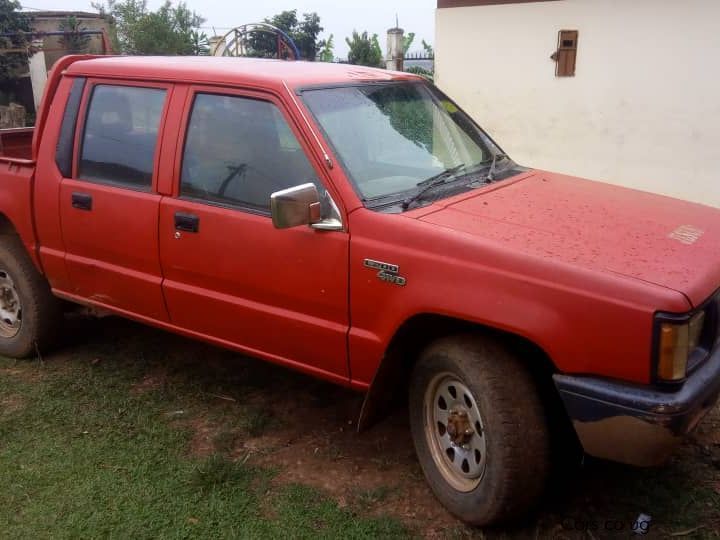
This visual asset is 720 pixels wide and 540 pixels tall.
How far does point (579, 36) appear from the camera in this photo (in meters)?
8.38

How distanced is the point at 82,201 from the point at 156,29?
71.1ft

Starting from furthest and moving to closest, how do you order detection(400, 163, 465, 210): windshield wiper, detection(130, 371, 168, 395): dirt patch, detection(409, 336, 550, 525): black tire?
detection(130, 371, 168, 395): dirt patch < detection(400, 163, 465, 210): windshield wiper < detection(409, 336, 550, 525): black tire

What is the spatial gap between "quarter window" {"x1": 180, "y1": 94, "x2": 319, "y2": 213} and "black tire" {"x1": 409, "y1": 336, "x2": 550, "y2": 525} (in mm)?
1075

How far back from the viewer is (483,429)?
2867 mm

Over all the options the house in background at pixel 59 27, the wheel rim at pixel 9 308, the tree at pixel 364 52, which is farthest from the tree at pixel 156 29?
the wheel rim at pixel 9 308

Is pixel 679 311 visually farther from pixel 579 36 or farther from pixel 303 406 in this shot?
pixel 579 36

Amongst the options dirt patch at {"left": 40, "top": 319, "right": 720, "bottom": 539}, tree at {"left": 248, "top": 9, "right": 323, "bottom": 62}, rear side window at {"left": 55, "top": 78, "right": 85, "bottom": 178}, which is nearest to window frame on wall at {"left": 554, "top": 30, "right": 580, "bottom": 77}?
dirt patch at {"left": 40, "top": 319, "right": 720, "bottom": 539}

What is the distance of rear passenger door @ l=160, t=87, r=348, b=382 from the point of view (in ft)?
10.8

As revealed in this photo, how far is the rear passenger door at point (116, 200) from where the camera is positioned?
3.87m

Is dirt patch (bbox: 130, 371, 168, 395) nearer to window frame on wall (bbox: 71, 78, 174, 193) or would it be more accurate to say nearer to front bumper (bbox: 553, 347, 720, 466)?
window frame on wall (bbox: 71, 78, 174, 193)

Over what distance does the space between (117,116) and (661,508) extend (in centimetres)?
345

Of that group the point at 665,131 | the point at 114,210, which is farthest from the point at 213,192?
the point at 665,131

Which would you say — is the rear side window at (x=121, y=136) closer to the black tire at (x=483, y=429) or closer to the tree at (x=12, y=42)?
the black tire at (x=483, y=429)

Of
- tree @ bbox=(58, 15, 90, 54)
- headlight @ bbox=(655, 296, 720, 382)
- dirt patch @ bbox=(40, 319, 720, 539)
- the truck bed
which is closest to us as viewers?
headlight @ bbox=(655, 296, 720, 382)
